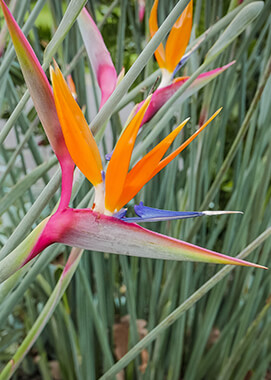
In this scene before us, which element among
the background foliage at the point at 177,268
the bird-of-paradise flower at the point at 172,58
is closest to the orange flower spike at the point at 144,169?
the bird-of-paradise flower at the point at 172,58

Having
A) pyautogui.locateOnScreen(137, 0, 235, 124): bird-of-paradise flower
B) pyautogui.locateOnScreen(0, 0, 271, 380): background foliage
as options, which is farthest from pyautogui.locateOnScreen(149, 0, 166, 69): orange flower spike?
pyautogui.locateOnScreen(0, 0, 271, 380): background foliage

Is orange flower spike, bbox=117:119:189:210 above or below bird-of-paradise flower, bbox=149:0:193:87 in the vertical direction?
below

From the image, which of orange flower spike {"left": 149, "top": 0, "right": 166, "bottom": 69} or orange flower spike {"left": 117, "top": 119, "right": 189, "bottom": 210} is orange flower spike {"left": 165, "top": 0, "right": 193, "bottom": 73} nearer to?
orange flower spike {"left": 149, "top": 0, "right": 166, "bottom": 69}

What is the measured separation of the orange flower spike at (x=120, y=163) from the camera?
0.69 ft

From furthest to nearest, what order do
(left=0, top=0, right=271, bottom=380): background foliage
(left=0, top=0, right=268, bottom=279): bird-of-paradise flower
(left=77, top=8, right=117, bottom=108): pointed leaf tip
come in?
(left=0, top=0, right=271, bottom=380): background foliage
(left=77, top=8, right=117, bottom=108): pointed leaf tip
(left=0, top=0, right=268, bottom=279): bird-of-paradise flower

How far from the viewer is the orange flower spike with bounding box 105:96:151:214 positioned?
209mm

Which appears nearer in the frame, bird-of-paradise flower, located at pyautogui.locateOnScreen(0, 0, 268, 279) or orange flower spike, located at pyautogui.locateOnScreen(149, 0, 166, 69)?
bird-of-paradise flower, located at pyautogui.locateOnScreen(0, 0, 268, 279)

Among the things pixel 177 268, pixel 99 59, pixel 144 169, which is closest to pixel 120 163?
pixel 144 169

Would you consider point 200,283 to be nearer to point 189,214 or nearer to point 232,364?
point 232,364

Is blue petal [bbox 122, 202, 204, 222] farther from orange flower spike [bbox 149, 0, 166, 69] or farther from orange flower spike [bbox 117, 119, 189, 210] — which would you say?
orange flower spike [bbox 149, 0, 166, 69]

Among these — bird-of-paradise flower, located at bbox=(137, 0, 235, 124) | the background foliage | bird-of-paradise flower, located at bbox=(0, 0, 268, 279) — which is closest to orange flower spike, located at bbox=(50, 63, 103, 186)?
bird-of-paradise flower, located at bbox=(0, 0, 268, 279)

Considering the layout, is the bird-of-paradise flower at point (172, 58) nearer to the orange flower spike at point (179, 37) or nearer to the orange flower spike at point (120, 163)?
the orange flower spike at point (179, 37)

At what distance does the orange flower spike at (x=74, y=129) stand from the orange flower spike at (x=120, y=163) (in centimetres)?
1

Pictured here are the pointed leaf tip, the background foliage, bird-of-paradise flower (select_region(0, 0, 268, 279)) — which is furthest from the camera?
the background foliage
